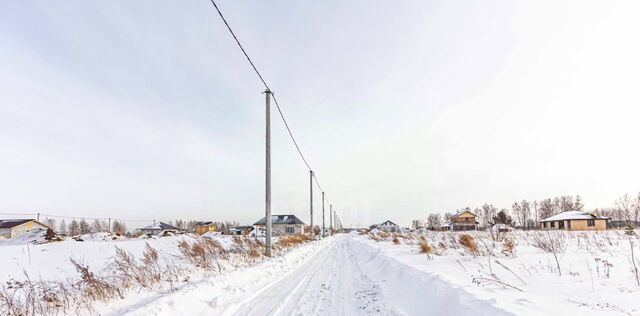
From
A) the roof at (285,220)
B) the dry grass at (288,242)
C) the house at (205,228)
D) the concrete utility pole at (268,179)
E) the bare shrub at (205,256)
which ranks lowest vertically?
the house at (205,228)

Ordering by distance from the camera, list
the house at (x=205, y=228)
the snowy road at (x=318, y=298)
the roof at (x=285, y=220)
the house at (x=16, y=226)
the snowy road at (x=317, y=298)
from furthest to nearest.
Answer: the roof at (x=285, y=220) → the house at (x=205, y=228) → the house at (x=16, y=226) → the snowy road at (x=317, y=298) → the snowy road at (x=318, y=298)

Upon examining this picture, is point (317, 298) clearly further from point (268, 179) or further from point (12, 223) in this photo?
point (12, 223)

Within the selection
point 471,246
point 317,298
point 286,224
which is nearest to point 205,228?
point 286,224

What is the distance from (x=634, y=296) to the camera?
4.86m

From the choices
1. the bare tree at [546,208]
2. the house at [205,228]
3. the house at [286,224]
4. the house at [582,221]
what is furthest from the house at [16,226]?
the bare tree at [546,208]

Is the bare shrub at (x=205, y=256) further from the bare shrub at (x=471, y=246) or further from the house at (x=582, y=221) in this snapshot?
the house at (x=582, y=221)

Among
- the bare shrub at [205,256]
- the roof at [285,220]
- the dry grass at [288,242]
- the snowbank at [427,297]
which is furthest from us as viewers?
the roof at [285,220]

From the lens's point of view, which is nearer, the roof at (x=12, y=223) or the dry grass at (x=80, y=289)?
the dry grass at (x=80, y=289)

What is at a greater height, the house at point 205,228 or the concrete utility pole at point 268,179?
the concrete utility pole at point 268,179

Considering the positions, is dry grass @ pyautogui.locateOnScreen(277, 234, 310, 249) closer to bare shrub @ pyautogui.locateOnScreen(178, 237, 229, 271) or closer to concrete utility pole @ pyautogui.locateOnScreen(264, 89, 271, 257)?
concrete utility pole @ pyautogui.locateOnScreen(264, 89, 271, 257)

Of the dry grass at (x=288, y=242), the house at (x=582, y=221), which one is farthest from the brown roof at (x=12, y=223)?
the house at (x=582, y=221)

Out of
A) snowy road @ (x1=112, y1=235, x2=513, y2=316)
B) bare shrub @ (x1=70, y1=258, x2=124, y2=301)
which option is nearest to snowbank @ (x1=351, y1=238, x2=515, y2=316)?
snowy road @ (x1=112, y1=235, x2=513, y2=316)

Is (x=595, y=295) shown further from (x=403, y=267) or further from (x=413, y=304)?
(x=403, y=267)

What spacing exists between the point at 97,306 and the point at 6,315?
1.18 meters
